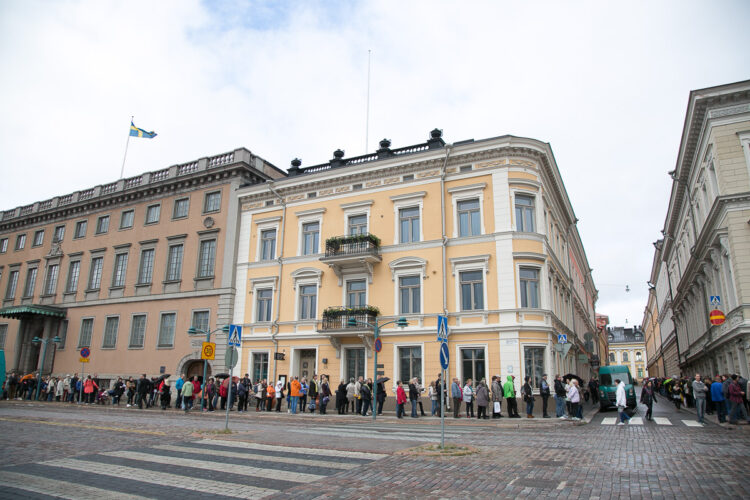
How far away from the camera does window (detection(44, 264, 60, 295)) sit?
39.8 meters

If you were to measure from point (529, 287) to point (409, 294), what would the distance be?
Result: 20.0 feet

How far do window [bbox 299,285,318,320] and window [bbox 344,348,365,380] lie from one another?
10.4 ft

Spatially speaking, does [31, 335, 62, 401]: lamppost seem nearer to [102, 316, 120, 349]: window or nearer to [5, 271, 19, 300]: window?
[102, 316, 120, 349]: window

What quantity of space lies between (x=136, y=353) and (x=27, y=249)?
18.3 m

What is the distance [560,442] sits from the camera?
12.8 meters

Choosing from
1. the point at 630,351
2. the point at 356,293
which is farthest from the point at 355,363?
the point at 630,351

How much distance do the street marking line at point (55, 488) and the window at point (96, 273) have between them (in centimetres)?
3184

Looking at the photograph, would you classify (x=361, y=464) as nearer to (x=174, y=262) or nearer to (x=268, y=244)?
(x=268, y=244)

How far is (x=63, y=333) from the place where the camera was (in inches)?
1468

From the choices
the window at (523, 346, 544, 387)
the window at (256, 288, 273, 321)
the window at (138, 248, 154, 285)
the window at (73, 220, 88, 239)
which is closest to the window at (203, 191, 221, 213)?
the window at (138, 248, 154, 285)

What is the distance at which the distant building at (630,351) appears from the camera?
130 m

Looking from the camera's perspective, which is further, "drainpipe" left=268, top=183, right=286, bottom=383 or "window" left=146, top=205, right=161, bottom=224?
"window" left=146, top=205, right=161, bottom=224

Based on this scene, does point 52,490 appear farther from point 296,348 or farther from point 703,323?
point 703,323

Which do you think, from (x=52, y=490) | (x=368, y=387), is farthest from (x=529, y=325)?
(x=52, y=490)
